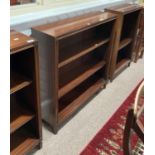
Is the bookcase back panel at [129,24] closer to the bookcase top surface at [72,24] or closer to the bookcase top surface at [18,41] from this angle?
the bookcase top surface at [72,24]

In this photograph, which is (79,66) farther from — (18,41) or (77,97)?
(18,41)

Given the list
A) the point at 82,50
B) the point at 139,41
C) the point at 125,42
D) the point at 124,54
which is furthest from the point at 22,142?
the point at 139,41

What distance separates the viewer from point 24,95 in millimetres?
1634

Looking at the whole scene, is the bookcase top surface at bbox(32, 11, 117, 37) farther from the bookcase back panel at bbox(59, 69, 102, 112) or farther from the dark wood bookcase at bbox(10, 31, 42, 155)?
the bookcase back panel at bbox(59, 69, 102, 112)

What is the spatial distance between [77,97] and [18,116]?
81cm

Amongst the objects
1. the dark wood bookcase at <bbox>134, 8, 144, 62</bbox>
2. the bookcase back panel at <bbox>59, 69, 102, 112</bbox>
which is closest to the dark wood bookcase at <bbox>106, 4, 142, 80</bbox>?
the dark wood bookcase at <bbox>134, 8, 144, 62</bbox>

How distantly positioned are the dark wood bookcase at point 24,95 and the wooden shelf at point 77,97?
0.32 metres

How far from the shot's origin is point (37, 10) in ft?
6.02

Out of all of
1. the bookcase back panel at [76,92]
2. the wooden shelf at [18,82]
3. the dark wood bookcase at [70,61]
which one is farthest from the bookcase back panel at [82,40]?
the wooden shelf at [18,82]

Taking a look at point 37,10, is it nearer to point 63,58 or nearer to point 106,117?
point 63,58

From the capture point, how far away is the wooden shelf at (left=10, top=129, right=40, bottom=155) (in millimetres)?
1601
